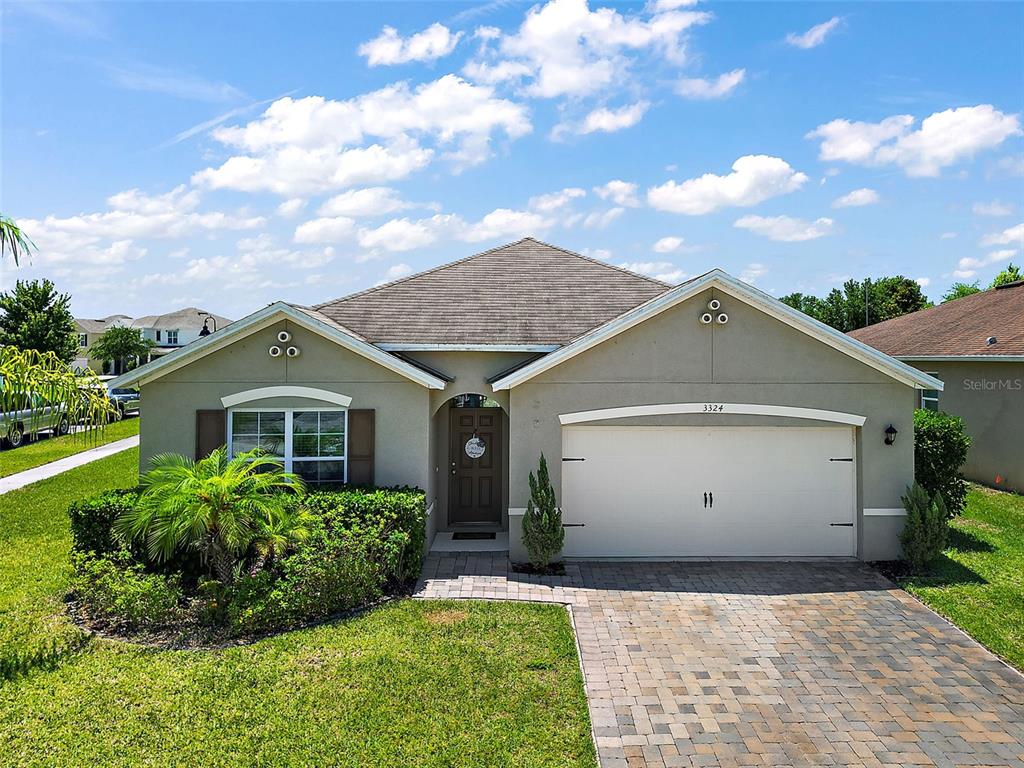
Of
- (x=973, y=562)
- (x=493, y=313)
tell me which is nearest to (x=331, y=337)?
(x=493, y=313)

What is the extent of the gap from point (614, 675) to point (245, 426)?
742 cm

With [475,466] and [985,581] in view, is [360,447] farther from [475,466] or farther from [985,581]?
[985,581]

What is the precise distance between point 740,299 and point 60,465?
20650 mm

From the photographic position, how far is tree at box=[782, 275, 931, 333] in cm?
5281

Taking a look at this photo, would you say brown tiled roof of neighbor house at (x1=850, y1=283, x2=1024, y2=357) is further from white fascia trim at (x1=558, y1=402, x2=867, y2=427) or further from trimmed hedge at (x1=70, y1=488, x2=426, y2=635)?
trimmed hedge at (x1=70, y1=488, x2=426, y2=635)

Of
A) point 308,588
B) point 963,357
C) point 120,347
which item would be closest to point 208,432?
point 308,588

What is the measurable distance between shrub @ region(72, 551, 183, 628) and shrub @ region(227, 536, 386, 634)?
31.7 inches

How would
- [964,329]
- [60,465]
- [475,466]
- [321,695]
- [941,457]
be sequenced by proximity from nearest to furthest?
[321,695] < [941,457] < [475,466] < [964,329] < [60,465]

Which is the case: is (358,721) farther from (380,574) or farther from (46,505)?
(46,505)

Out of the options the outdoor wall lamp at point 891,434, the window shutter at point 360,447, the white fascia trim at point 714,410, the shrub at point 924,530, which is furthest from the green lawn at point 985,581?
the window shutter at point 360,447

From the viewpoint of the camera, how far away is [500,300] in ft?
45.8

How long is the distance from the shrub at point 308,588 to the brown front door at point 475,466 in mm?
4429

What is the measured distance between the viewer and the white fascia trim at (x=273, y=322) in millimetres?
11094

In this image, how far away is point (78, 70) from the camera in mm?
11055
